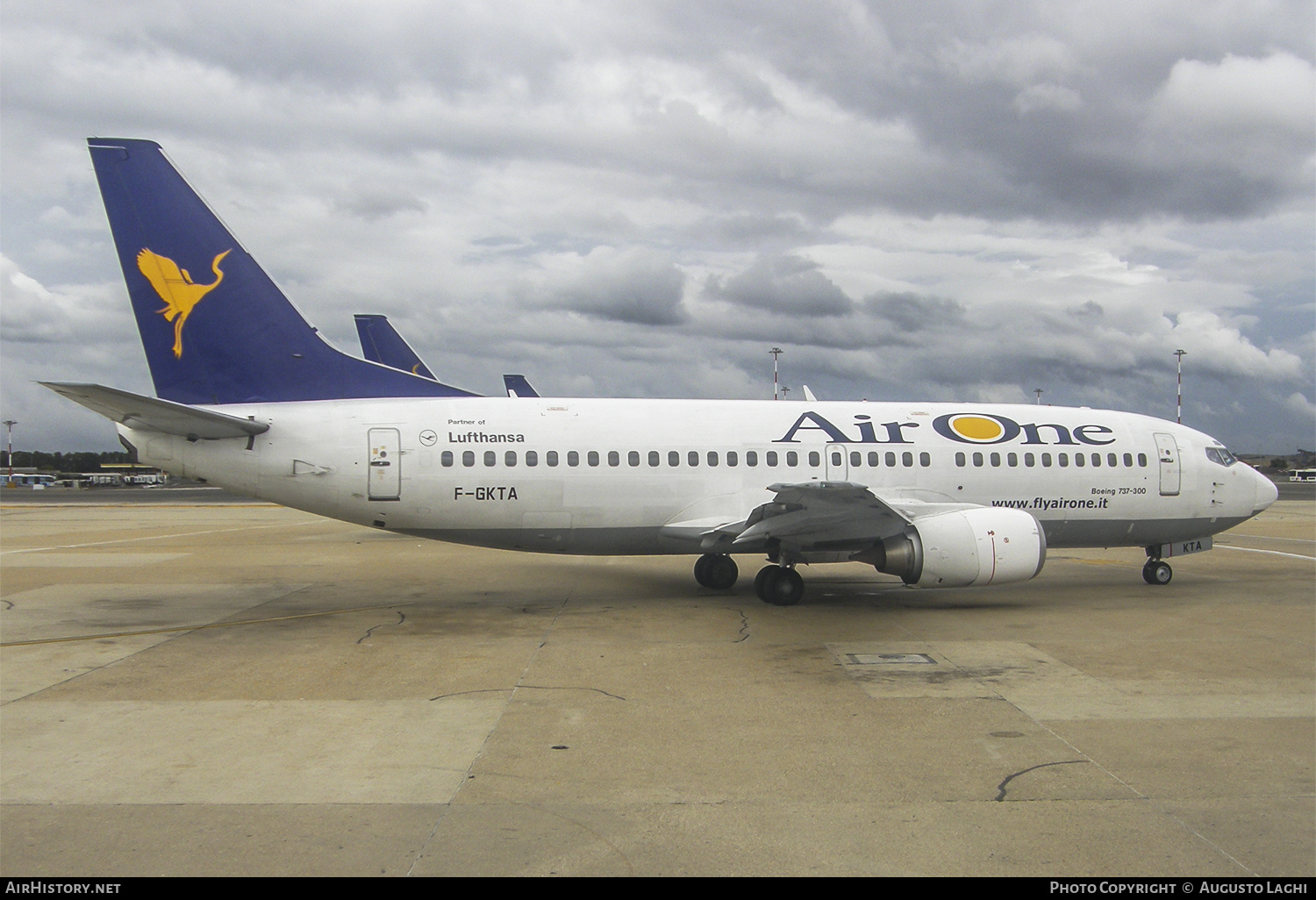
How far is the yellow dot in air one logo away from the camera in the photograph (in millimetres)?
16109

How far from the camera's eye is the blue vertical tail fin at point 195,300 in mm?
12562

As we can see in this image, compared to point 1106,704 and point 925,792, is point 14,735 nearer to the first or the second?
point 925,792

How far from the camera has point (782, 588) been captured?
45.7 feet

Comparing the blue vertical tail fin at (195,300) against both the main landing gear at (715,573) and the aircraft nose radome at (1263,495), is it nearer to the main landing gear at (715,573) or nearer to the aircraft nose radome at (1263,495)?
the main landing gear at (715,573)

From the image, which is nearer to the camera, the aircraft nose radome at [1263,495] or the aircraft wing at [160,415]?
the aircraft wing at [160,415]

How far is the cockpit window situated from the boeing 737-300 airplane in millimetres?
1082

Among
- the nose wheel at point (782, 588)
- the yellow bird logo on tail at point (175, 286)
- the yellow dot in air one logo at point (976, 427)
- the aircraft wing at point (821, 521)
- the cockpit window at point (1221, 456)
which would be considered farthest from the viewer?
the cockpit window at point (1221, 456)

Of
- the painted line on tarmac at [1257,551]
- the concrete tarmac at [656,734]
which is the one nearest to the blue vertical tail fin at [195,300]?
the concrete tarmac at [656,734]

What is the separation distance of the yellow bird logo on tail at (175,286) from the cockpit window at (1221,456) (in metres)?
17.8

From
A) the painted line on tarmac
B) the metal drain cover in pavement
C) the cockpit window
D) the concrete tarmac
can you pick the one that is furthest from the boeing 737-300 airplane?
the painted line on tarmac

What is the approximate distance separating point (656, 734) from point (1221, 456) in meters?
15.0

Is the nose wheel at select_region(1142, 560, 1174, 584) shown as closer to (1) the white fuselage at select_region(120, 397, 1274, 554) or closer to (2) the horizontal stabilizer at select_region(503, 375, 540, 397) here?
(1) the white fuselage at select_region(120, 397, 1274, 554)
